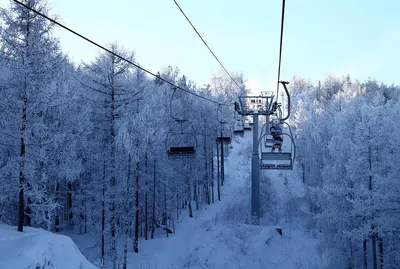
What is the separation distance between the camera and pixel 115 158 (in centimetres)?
2091

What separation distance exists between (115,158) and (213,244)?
9.55m

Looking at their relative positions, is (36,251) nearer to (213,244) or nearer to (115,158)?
(115,158)

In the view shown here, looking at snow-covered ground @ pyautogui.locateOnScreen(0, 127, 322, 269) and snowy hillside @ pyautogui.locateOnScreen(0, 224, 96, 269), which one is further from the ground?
snowy hillside @ pyautogui.locateOnScreen(0, 224, 96, 269)

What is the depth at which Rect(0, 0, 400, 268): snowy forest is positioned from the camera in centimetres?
1468

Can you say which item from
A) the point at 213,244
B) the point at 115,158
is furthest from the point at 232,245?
the point at 115,158

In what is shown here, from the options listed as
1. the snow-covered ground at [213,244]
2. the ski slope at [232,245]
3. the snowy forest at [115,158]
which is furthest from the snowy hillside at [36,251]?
the ski slope at [232,245]

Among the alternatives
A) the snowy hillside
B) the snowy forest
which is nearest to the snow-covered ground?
the snowy hillside

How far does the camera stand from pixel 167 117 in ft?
113

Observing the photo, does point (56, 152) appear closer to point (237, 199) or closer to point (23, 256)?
point (23, 256)

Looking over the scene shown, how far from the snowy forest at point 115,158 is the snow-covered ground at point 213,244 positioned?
103 centimetres

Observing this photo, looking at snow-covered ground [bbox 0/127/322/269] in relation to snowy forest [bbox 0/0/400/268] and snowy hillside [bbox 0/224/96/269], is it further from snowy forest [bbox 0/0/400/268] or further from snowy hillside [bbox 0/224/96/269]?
snowy forest [bbox 0/0/400/268]

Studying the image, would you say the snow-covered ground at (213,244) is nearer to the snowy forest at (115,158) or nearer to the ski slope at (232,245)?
the ski slope at (232,245)

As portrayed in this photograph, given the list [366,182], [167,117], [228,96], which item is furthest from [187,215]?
[228,96]

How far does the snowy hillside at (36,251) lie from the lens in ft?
34.8
